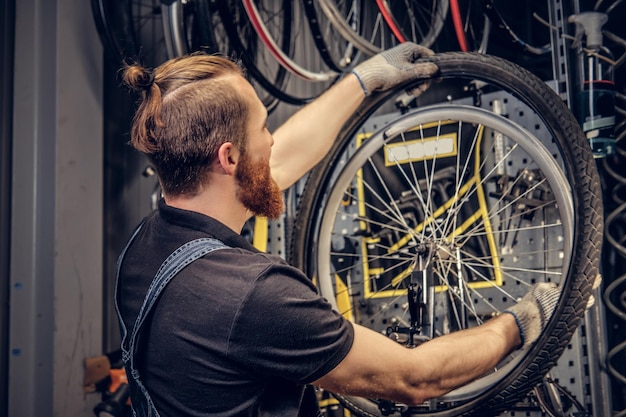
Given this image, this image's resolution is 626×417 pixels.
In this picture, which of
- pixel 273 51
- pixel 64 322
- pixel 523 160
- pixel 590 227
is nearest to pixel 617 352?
pixel 590 227

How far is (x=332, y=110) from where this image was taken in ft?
5.82

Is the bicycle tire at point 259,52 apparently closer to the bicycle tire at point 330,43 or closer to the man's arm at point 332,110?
the bicycle tire at point 330,43

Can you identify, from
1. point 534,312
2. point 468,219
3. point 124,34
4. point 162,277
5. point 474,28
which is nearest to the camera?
point 162,277

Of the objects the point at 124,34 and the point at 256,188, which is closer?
the point at 256,188

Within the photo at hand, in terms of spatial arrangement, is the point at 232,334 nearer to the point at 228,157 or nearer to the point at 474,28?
the point at 228,157

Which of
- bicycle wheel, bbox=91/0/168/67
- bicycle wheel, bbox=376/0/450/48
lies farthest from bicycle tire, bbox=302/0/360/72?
bicycle wheel, bbox=91/0/168/67

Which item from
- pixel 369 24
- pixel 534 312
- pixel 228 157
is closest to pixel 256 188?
A: pixel 228 157

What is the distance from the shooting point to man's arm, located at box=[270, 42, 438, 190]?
170 cm

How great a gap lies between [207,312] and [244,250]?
166 millimetres

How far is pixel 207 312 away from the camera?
1.22 meters

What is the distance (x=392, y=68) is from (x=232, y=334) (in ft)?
2.90

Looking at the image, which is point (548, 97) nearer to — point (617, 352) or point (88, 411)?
point (617, 352)

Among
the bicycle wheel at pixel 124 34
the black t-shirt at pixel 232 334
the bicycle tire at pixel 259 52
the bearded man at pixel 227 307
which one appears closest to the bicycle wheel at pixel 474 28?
the bicycle tire at pixel 259 52

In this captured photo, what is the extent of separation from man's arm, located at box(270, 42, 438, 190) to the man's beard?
30 centimetres
